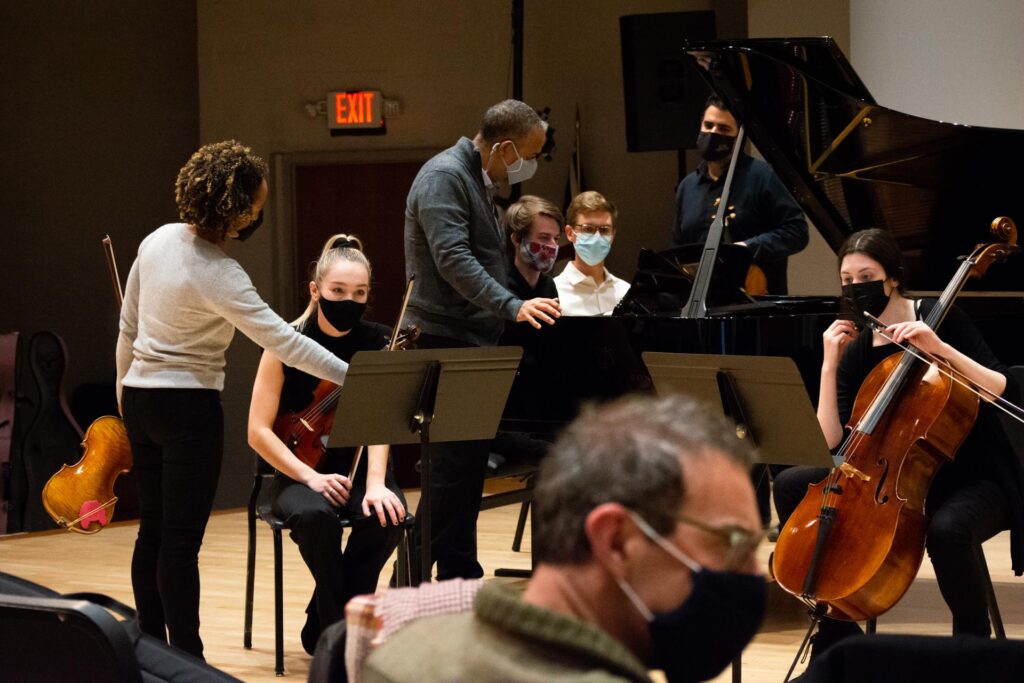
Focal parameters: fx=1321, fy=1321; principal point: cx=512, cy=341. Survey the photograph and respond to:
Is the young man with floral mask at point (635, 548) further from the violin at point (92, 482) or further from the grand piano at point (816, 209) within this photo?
the grand piano at point (816, 209)

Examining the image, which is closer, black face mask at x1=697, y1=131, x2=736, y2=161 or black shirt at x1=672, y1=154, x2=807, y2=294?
black shirt at x1=672, y1=154, x2=807, y2=294

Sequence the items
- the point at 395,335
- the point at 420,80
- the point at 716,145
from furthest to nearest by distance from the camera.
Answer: the point at 420,80
the point at 716,145
the point at 395,335

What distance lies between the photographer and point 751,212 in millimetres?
4727

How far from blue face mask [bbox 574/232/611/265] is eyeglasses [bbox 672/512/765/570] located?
11.1 ft

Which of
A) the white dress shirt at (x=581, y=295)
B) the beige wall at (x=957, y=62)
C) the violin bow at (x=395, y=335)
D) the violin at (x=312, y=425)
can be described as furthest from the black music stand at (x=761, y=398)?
the beige wall at (x=957, y=62)

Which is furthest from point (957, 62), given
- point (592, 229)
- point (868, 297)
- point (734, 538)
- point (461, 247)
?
point (734, 538)

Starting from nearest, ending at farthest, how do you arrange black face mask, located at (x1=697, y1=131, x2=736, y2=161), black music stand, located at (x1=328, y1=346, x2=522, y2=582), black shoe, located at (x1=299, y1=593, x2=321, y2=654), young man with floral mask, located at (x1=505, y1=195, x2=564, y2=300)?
1. black music stand, located at (x1=328, y1=346, x2=522, y2=582)
2. black shoe, located at (x1=299, y1=593, x2=321, y2=654)
3. young man with floral mask, located at (x1=505, y1=195, x2=564, y2=300)
4. black face mask, located at (x1=697, y1=131, x2=736, y2=161)

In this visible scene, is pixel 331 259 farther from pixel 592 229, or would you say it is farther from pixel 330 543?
pixel 592 229

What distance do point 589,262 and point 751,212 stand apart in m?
0.68

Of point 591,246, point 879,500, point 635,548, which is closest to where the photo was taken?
point 635,548

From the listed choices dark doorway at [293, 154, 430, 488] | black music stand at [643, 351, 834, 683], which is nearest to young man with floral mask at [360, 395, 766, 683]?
black music stand at [643, 351, 834, 683]

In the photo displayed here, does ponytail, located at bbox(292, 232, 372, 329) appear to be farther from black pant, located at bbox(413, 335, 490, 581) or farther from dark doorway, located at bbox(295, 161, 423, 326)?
dark doorway, located at bbox(295, 161, 423, 326)

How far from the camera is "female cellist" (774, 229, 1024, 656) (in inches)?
119

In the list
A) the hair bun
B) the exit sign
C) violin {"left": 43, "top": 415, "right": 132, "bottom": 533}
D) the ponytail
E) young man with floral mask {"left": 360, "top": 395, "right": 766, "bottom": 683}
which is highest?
the exit sign
